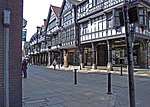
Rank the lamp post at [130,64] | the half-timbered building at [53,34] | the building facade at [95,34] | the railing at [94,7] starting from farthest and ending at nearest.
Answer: the half-timbered building at [53,34] < the railing at [94,7] < the building facade at [95,34] < the lamp post at [130,64]

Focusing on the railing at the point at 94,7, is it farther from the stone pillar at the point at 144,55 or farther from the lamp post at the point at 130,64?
the lamp post at the point at 130,64

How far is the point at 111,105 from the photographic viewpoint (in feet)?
25.7

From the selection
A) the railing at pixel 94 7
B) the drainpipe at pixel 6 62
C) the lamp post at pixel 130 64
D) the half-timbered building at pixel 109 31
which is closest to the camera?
the drainpipe at pixel 6 62

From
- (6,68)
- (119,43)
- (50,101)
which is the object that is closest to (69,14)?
(119,43)

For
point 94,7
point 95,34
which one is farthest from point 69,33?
point 94,7

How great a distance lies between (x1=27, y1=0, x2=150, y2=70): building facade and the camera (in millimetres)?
25062

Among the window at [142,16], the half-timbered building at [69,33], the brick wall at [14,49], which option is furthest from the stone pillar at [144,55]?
the brick wall at [14,49]

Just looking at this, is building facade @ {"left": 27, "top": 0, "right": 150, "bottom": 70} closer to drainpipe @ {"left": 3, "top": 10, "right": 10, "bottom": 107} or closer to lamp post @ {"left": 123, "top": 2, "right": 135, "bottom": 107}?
lamp post @ {"left": 123, "top": 2, "right": 135, "bottom": 107}

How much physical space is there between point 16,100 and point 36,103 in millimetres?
2207

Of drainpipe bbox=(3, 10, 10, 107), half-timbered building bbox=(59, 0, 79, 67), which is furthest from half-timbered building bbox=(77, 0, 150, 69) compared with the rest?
drainpipe bbox=(3, 10, 10, 107)

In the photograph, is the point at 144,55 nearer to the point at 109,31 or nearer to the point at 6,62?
the point at 109,31

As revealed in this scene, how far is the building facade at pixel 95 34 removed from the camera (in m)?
25.1

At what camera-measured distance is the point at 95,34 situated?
2903 cm

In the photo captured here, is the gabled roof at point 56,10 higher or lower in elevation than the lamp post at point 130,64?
higher
